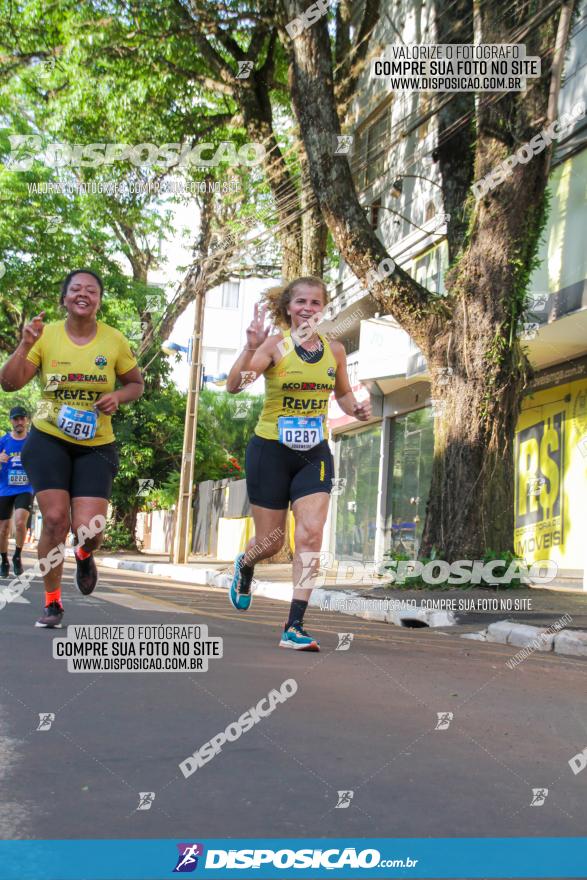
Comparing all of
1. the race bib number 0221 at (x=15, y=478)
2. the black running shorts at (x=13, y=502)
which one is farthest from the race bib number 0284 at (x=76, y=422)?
the black running shorts at (x=13, y=502)

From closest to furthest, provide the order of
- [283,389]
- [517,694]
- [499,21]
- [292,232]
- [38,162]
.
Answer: [517,694] → [283,389] → [499,21] → [292,232] → [38,162]

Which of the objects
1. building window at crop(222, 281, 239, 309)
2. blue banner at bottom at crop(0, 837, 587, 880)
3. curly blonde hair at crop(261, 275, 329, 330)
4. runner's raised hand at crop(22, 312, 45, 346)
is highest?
building window at crop(222, 281, 239, 309)

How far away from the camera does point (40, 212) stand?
1070 inches

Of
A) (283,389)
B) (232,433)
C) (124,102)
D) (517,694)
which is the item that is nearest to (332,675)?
(517,694)

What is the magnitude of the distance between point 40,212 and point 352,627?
21284 millimetres

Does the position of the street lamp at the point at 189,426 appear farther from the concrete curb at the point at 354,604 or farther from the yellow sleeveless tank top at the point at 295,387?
the yellow sleeveless tank top at the point at 295,387

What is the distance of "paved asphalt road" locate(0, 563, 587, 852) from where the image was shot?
2650 mm

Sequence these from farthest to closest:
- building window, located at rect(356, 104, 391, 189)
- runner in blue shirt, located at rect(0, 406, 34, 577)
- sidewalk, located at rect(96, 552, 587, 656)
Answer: building window, located at rect(356, 104, 391, 189)
runner in blue shirt, located at rect(0, 406, 34, 577)
sidewalk, located at rect(96, 552, 587, 656)

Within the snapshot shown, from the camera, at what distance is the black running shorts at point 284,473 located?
6.20 m

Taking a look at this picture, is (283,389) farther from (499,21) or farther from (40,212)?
(40,212)

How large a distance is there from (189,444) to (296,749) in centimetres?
1869

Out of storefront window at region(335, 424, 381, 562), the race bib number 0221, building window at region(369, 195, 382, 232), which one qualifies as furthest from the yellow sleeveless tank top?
building window at region(369, 195, 382, 232)

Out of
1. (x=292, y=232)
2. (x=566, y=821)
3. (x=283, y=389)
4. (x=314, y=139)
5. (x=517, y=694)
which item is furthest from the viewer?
(x=292, y=232)

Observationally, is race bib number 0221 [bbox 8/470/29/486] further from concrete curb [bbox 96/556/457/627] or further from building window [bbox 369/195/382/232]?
building window [bbox 369/195/382/232]
